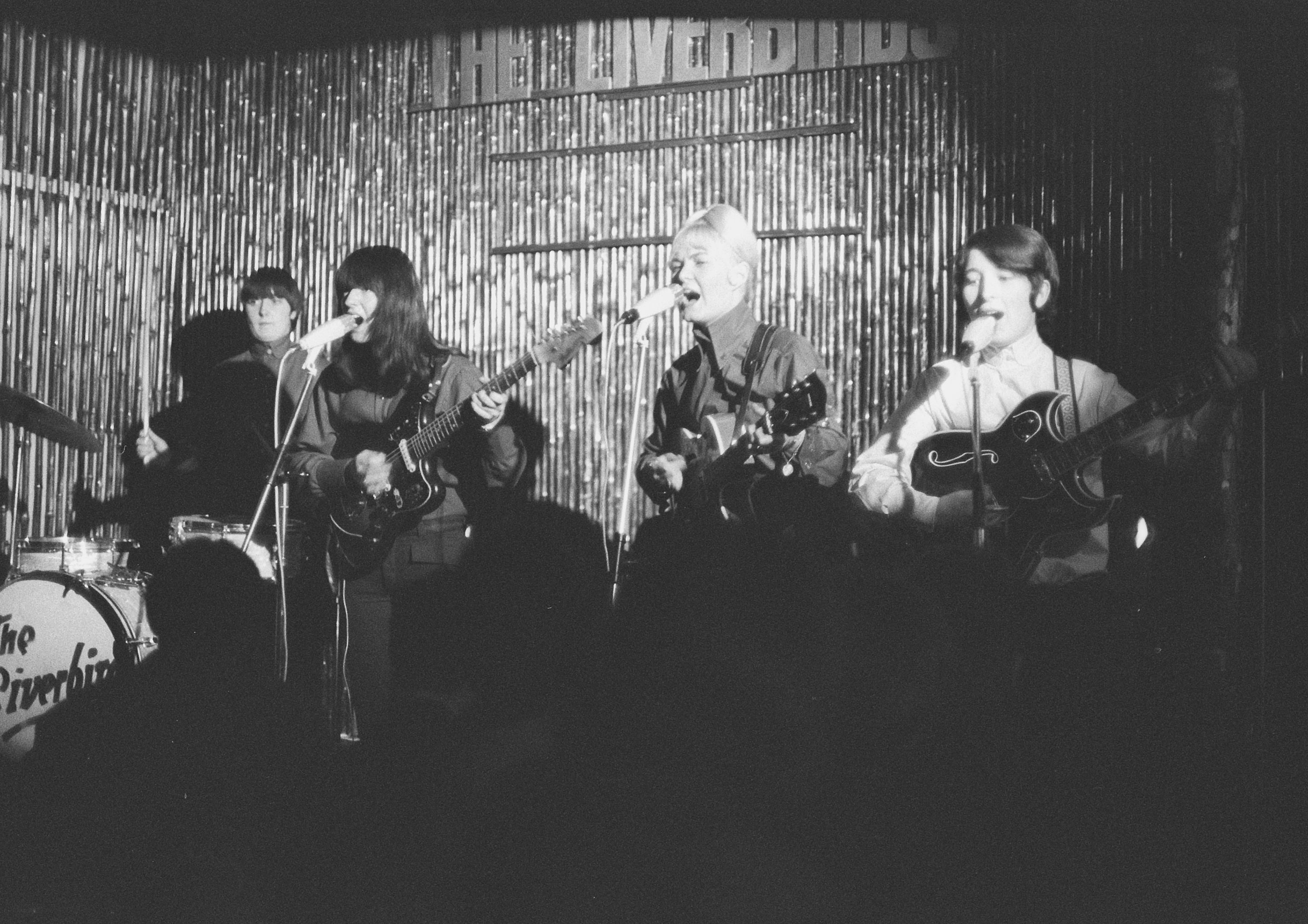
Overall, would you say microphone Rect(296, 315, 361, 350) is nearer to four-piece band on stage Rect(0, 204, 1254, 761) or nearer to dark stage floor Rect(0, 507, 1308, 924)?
four-piece band on stage Rect(0, 204, 1254, 761)

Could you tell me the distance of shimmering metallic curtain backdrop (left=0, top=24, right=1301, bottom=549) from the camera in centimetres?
433

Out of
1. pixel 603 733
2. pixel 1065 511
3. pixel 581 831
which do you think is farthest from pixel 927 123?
pixel 581 831

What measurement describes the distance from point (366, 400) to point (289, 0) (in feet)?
6.72

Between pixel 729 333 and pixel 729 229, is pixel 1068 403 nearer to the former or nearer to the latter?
pixel 729 333

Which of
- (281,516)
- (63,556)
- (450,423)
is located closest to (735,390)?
(450,423)

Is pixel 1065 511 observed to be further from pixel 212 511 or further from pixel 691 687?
pixel 212 511

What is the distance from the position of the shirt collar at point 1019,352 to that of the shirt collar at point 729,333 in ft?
2.44

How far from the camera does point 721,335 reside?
4051 millimetres

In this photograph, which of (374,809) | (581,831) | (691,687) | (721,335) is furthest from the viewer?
(691,687)

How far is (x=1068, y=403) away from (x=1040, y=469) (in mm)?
242

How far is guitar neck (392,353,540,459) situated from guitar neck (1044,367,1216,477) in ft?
5.61

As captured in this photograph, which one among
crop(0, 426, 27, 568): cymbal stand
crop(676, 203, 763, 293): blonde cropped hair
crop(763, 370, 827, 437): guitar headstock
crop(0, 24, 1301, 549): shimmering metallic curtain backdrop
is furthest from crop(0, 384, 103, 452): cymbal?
crop(763, 370, 827, 437): guitar headstock

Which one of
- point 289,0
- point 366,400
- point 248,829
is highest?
point 289,0

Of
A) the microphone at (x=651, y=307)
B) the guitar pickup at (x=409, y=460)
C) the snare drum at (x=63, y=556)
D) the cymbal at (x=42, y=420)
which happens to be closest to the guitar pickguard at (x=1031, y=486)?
the microphone at (x=651, y=307)
